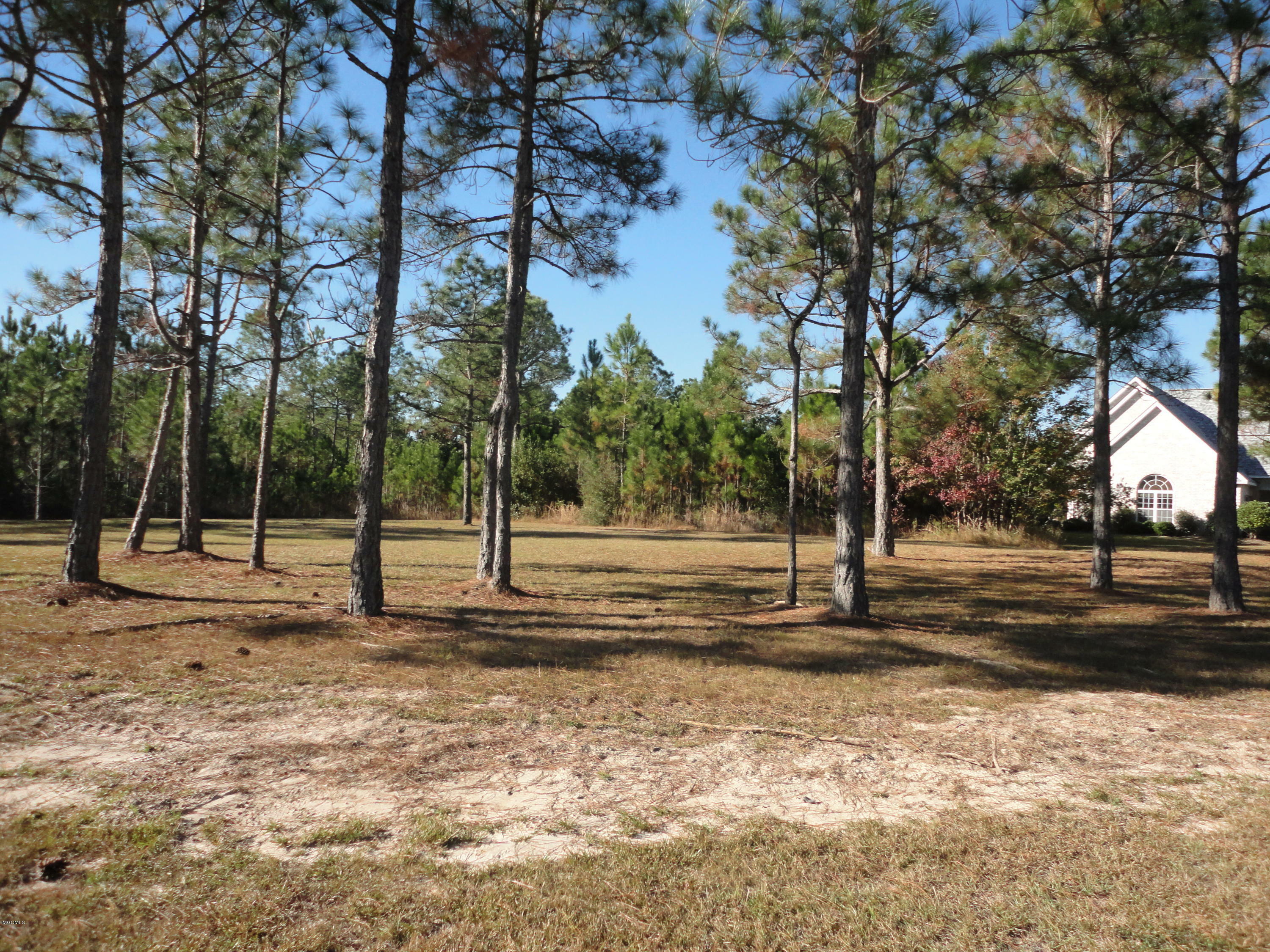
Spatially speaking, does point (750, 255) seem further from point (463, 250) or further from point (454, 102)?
point (454, 102)

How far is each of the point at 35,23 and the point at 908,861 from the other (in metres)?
8.75

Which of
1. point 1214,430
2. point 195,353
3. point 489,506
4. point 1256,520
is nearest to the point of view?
point 489,506

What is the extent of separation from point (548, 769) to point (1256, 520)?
90.8ft

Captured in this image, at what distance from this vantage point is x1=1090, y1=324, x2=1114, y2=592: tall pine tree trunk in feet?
37.4

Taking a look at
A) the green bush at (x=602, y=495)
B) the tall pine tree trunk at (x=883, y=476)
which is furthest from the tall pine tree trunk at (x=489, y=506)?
the green bush at (x=602, y=495)

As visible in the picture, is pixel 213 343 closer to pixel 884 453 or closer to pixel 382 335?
pixel 382 335

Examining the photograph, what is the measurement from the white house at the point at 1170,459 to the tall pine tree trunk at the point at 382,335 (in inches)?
1029

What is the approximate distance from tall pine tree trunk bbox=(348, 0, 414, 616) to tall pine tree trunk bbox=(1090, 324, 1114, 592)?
9752 mm

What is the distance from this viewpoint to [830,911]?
2.49 m

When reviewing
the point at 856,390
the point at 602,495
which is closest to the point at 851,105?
the point at 856,390

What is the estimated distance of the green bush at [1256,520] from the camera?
76.8 feet

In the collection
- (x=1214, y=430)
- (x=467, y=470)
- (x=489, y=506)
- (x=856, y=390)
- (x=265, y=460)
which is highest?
(x=1214, y=430)

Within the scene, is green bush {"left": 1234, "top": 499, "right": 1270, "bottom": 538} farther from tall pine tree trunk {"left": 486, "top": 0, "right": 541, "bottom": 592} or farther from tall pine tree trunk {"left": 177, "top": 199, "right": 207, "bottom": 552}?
tall pine tree trunk {"left": 177, "top": 199, "right": 207, "bottom": 552}

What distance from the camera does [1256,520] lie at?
77.0 ft
